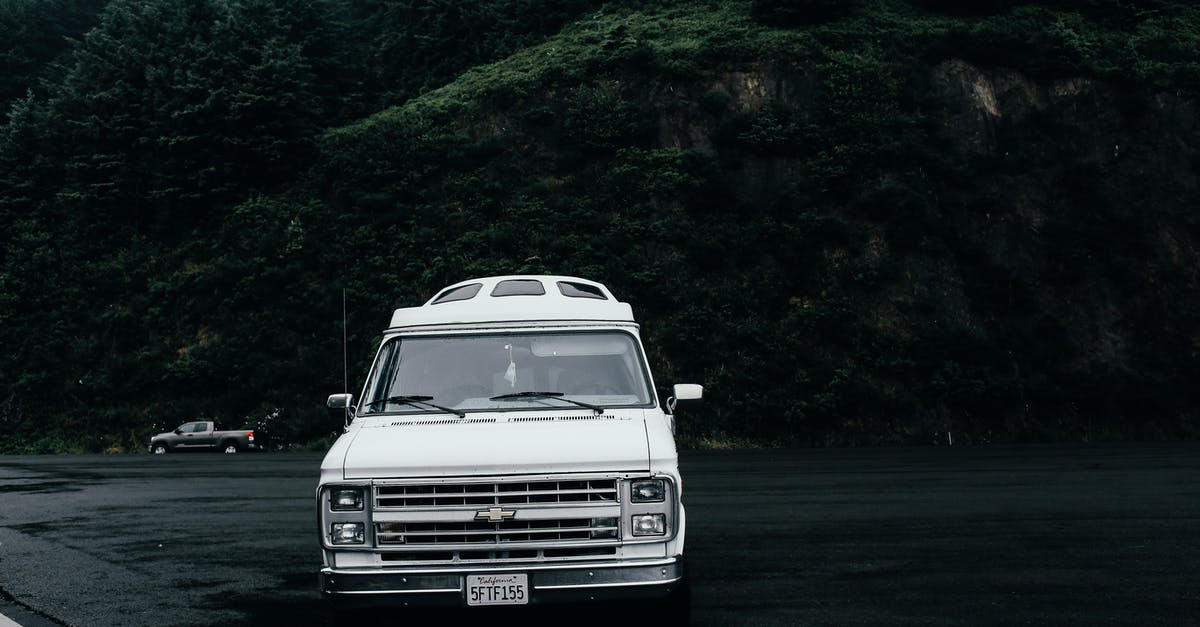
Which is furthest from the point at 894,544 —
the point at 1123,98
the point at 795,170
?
the point at 1123,98

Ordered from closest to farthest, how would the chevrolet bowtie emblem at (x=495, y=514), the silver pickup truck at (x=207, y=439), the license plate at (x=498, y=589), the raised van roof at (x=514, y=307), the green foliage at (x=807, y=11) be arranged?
the license plate at (x=498, y=589)
the chevrolet bowtie emblem at (x=495, y=514)
the raised van roof at (x=514, y=307)
the silver pickup truck at (x=207, y=439)
the green foliage at (x=807, y=11)

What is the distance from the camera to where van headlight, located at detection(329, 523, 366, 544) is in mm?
6074

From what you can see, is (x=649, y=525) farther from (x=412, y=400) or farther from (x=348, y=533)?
(x=412, y=400)

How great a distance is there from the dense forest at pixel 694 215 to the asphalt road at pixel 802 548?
501 inches

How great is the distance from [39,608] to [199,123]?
1471 inches

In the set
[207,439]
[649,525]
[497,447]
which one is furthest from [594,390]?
[207,439]

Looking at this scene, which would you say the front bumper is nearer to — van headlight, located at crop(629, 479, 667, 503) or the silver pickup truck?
van headlight, located at crop(629, 479, 667, 503)

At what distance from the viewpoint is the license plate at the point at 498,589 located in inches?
229

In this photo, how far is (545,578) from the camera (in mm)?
5871

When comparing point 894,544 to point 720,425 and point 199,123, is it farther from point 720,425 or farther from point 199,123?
point 199,123

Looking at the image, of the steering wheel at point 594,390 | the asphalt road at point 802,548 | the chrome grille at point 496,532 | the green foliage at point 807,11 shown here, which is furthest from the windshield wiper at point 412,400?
the green foliage at point 807,11

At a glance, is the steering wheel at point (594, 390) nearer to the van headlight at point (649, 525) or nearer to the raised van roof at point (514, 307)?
the raised van roof at point (514, 307)

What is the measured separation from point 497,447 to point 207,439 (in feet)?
96.6

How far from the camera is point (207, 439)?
107ft
